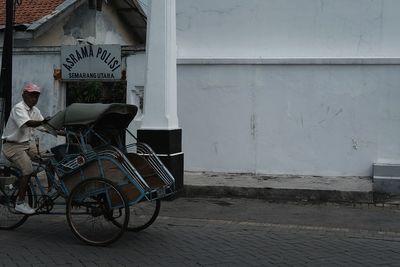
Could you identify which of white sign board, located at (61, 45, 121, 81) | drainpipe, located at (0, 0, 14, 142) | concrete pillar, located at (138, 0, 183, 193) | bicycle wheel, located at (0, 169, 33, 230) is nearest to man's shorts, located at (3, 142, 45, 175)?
bicycle wheel, located at (0, 169, 33, 230)

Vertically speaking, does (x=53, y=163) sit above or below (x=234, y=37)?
below

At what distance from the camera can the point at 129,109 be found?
704 centimetres

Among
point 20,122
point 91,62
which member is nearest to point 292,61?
point 91,62

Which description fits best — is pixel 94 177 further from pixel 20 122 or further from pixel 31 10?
pixel 31 10

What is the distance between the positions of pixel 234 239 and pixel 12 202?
2931 mm

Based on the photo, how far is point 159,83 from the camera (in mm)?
9539

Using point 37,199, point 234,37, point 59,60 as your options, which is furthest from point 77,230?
point 59,60

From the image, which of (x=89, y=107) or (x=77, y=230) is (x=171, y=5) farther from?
(x=77, y=230)

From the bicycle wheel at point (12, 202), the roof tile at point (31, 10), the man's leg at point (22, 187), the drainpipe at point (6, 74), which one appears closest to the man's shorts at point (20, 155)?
the man's leg at point (22, 187)

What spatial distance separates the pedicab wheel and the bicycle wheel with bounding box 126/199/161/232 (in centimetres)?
35

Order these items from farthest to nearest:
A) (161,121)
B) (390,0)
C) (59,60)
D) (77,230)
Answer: (59,60) < (390,0) < (161,121) < (77,230)

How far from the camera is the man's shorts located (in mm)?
7043

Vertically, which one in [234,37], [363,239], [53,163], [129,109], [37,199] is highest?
[234,37]

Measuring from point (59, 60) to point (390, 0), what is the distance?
7.07 m
